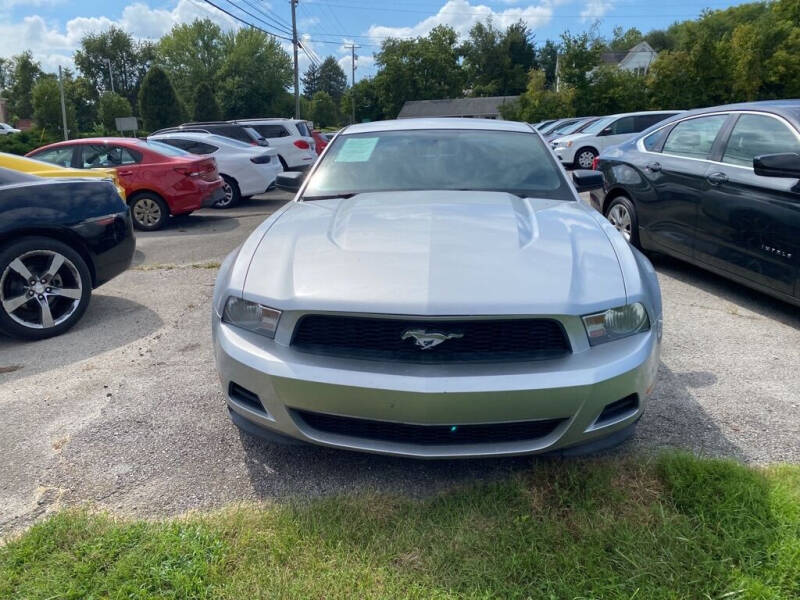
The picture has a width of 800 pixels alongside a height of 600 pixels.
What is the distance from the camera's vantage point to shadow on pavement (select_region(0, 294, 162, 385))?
3930 millimetres

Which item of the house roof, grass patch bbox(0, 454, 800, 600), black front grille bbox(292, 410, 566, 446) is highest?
the house roof

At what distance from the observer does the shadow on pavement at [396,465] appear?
2.52 metres

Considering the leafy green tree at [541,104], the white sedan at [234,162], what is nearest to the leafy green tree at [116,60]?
the leafy green tree at [541,104]

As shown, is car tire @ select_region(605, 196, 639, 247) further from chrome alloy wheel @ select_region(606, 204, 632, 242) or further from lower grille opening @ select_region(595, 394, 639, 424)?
lower grille opening @ select_region(595, 394, 639, 424)

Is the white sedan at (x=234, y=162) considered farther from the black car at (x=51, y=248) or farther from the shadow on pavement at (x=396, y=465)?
the shadow on pavement at (x=396, y=465)

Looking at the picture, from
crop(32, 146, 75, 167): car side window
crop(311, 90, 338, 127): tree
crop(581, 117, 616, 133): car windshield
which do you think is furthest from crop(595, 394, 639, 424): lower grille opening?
crop(311, 90, 338, 127): tree

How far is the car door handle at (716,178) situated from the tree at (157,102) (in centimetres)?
4350

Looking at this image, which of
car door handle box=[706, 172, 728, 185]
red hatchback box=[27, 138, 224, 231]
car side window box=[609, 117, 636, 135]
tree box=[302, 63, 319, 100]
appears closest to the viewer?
car door handle box=[706, 172, 728, 185]

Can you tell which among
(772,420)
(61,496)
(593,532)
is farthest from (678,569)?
(61,496)

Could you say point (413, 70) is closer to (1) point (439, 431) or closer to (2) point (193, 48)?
(2) point (193, 48)

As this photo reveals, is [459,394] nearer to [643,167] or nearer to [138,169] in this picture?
[643,167]

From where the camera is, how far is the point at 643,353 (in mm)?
2299

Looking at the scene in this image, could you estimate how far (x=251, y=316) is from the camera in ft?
8.00

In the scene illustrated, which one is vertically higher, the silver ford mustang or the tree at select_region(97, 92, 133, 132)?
the tree at select_region(97, 92, 133, 132)
